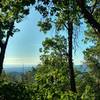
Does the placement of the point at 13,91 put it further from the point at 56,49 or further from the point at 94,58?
the point at 94,58

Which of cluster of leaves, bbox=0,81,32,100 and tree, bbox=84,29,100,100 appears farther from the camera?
tree, bbox=84,29,100,100

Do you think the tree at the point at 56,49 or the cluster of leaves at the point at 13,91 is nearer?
the cluster of leaves at the point at 13,91

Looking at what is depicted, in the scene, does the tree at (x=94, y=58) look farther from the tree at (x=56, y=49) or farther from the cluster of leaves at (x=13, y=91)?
the cluster of leaves at (x=13, y=91)

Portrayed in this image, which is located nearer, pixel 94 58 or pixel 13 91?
pixel 13 91

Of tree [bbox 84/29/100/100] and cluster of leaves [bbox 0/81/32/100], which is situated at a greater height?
tree [bbox 84/29/100/100]

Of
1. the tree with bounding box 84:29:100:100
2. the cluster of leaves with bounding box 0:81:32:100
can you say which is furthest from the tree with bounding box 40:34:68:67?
the cluster of leaves with bounding box 0:81:32:100

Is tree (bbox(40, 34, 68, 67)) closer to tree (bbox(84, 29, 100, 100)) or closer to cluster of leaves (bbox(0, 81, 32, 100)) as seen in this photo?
tree (bbox(84, 29, 100, 100))

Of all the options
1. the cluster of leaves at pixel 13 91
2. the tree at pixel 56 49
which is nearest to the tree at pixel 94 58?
the tree at pixel 56 49

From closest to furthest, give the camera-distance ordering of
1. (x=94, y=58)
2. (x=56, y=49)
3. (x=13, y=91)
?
(x=13, y=91), (x=56, y=49), (x=94, y=58)

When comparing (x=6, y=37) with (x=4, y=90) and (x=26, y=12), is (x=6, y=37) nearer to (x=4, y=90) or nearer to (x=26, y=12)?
(x=26, y=12)

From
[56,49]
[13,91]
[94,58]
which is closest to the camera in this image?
[13,91]

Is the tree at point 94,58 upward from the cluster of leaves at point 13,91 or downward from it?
upward

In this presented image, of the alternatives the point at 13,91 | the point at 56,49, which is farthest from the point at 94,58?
the point at 13,91

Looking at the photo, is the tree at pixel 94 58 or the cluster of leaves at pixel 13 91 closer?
the cluster of leaves at pixel 13 91
